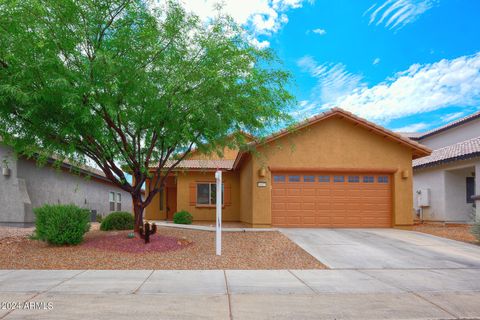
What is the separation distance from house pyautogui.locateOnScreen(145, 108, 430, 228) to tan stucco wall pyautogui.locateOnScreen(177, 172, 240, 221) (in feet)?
16.8

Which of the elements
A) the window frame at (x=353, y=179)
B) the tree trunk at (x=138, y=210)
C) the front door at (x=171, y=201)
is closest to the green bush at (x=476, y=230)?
the window frame at (x=353, y=179)

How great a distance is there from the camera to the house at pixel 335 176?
1639 cm

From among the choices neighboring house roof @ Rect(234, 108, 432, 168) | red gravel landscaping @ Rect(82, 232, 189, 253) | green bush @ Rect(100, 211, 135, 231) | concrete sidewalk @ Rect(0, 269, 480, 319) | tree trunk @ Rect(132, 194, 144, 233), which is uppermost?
neighboring house roof @ Rect(234, 108, 432, 168)

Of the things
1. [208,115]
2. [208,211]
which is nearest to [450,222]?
[208,211]

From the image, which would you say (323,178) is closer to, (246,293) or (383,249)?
(383,249)

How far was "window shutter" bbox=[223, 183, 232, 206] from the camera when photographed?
72.1ft

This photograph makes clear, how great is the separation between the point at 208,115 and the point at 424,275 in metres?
6.56

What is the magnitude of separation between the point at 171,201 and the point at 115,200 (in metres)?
7.40

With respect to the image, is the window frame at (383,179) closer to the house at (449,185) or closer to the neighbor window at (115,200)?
the house at (449,185)

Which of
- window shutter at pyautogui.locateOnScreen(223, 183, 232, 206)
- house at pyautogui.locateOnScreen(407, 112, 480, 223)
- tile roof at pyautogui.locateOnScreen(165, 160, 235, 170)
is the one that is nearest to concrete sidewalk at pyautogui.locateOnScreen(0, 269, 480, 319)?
house at pyautogui.locateOnScreen(407, 112, 480, 223)

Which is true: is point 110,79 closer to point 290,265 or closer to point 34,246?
point 34,246

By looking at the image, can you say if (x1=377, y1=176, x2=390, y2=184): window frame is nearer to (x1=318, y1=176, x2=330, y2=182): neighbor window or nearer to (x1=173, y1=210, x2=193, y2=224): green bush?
(x1=318, y1=176, x2=330, y2=182): neighbor window

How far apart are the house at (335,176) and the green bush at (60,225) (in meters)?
5.67

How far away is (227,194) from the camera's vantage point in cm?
2206
